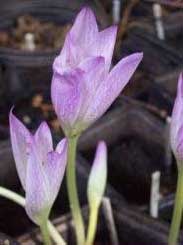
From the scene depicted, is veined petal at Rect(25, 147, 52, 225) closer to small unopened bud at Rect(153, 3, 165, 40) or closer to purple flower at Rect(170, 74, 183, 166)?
purple flower at Rect(170, 74, 183, 166)

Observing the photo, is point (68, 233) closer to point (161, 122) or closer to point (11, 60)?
point (161, 122)

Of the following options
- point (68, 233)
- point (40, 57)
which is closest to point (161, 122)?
point (40, 57)

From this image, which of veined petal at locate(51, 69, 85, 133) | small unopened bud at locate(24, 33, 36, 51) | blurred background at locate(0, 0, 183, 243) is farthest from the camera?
small unopened bud at locate(24, 33, 36, 51)

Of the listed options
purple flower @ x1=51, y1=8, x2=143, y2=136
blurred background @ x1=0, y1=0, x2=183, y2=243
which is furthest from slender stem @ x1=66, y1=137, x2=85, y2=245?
blurred background @ x1=0, y1=0, x2=183, y2=243

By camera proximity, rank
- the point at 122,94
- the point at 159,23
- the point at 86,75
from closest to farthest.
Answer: the point at 86,75, the point at 122,94, the point at 159,23

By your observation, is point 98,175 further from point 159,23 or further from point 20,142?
point 159,23

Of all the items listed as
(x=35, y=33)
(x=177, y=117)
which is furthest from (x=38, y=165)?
(x=35, y=33)

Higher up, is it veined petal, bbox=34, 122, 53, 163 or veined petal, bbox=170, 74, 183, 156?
veined petal, bbox=170, 74, 183, 156
